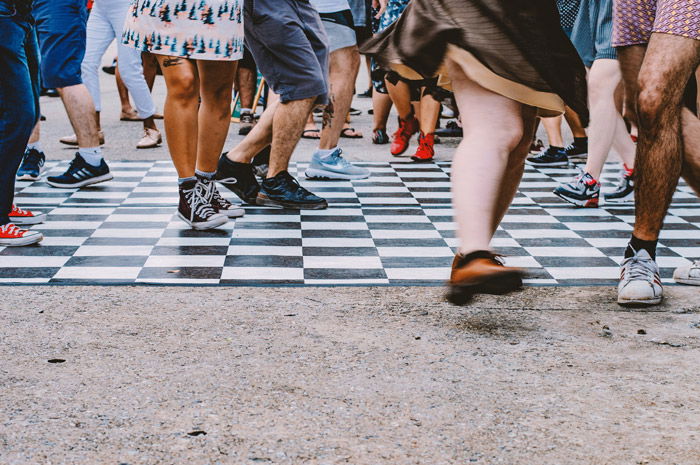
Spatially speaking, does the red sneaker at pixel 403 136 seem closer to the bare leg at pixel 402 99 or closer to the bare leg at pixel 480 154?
the bare leg at pixel 402 99

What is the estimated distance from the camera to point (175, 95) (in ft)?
12.8

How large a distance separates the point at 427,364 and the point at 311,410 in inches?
16.0

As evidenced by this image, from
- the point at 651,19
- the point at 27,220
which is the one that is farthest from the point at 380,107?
the point at 651,19

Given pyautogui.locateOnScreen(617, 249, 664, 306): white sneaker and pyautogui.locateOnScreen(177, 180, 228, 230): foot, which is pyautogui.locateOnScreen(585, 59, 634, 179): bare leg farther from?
pyautogui.locateOnScreen(177, 180, 228, 230): foot

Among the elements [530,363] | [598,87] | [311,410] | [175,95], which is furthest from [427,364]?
[598,87]

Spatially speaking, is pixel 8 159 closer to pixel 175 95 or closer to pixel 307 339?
pixel 175 95

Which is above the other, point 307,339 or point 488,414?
point 488,414

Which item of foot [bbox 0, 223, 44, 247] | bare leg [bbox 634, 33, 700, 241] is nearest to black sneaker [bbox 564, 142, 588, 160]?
bare leg [bbox 634, 33, 700, 241]

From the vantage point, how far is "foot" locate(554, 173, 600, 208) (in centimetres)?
446

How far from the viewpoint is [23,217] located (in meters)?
4.00

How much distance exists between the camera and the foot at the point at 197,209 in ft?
12.9

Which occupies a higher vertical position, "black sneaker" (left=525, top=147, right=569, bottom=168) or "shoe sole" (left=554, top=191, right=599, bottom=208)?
"shoe sole" (left=554, top=191, right=599, bottom=208)

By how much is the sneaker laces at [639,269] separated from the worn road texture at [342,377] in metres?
0.10

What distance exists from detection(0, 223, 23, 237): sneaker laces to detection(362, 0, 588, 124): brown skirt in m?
1.69
